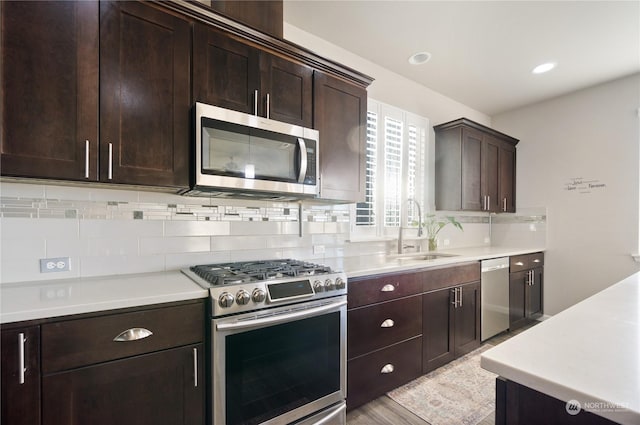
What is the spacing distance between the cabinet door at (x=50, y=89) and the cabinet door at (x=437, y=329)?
2375mm

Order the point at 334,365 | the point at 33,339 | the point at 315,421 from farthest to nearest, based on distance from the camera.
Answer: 1. the point at 334,365
2. the point at 315,421
3. the point at 33,339

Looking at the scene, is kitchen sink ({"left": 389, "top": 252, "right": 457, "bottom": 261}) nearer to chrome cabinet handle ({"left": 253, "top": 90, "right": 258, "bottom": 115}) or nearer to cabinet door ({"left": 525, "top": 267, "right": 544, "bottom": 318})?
cabinet door ({"left": 525, "top": 267, "right": 544, "bottom": 318})

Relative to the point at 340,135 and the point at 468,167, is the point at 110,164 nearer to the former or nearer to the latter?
A: the point at 340,135

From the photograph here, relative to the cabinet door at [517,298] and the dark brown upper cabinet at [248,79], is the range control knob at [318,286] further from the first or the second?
the cabinet door at [517,298]

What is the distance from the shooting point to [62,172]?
1.29 meters

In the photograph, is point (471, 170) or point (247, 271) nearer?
point (247, 271)

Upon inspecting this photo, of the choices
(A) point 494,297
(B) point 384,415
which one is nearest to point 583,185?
(A) point 494,297

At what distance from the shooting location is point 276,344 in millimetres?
1520

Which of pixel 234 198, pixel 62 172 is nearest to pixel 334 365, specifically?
pixel 234 198

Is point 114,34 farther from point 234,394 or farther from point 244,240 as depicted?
point 234,394

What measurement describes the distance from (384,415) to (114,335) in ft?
5.58

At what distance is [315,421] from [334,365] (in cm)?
30

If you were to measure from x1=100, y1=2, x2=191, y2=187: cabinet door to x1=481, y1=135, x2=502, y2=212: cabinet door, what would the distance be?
11.2ft

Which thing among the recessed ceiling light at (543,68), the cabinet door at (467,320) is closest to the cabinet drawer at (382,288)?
the cabinet door at (467,320)
